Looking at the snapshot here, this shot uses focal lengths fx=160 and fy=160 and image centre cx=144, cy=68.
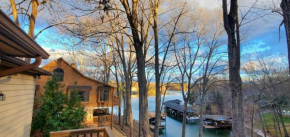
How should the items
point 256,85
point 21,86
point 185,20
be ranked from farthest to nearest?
point 256,85
point 185,20
point 21,86

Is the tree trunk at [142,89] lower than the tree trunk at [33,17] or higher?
lower

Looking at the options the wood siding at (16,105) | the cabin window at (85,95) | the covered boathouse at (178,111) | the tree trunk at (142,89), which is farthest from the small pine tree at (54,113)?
the covered boathouse at (178,111)

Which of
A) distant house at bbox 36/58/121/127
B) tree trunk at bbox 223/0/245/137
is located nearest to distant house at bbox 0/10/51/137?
tree trunk at bbox 223/0/245/137

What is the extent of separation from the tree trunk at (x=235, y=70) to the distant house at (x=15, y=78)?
478 cm

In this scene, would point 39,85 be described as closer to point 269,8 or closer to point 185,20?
point 185,20

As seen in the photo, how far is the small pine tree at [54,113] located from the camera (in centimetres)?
627

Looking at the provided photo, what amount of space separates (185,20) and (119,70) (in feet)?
23.7

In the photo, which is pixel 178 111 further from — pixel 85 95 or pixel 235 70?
pixel 235 70

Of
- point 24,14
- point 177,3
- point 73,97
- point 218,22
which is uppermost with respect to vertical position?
point 218,22

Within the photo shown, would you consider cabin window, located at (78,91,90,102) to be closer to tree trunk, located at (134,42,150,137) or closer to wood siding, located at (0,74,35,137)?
wood siding, located at (0,74,35,137)

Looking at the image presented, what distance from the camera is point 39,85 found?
41.2 feet

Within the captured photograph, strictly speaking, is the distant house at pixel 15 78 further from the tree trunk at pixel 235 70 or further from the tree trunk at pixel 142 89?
the tree trunk at pixel 235 70

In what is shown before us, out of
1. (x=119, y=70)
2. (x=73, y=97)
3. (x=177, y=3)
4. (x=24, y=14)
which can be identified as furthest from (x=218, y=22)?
(x=24, y=14)

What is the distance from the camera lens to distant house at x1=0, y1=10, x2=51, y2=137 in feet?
5.05
